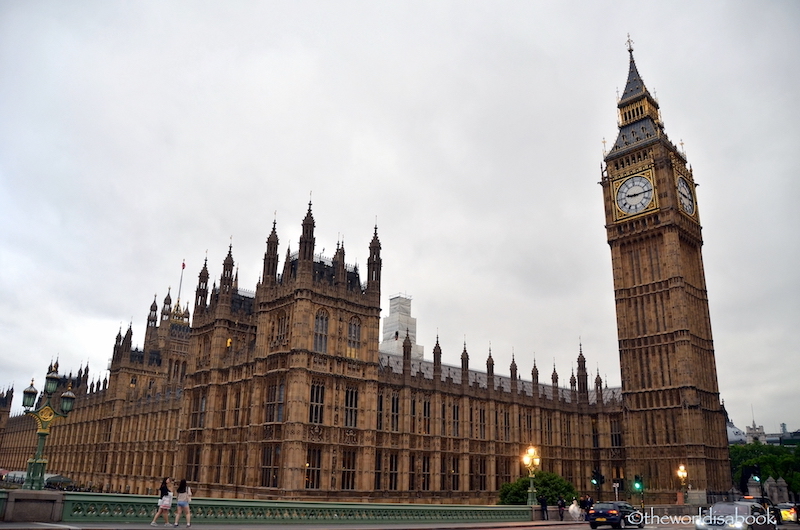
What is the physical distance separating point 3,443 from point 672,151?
157976 mm

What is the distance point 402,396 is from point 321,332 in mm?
10312

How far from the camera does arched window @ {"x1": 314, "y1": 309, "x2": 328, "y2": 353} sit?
1911 inches

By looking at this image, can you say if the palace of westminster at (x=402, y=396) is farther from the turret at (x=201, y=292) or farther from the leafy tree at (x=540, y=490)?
the leafy tree at (x=540, y=490)

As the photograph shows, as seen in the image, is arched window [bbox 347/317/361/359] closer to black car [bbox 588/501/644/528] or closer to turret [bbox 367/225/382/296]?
turret [bbox 367/225/382/296]

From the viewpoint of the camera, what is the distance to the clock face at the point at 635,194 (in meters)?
74.9

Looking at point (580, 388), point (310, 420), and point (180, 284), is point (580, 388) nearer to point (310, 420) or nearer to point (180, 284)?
point (310, 420)

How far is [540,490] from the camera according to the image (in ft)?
161

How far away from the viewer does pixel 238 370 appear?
180 ft

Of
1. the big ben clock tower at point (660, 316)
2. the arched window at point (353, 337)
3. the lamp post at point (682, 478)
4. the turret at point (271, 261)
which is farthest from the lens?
the big ben clock tower at point (660, 316)

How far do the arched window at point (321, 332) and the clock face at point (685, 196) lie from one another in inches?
1874

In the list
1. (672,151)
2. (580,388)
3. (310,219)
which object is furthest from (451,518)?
(672,151)

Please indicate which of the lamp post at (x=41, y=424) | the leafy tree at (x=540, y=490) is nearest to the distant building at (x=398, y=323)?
the leafy tree at (x=540, y=490)

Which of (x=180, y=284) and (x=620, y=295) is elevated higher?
(x=180, y=284)

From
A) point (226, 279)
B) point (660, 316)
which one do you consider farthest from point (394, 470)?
point (660, 316)
